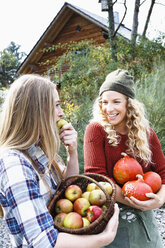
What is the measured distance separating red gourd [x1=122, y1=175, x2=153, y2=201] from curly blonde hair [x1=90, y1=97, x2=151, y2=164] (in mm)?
280

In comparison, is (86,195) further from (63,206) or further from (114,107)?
(114,107)

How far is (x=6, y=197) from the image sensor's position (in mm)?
934

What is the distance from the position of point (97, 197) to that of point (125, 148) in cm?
68

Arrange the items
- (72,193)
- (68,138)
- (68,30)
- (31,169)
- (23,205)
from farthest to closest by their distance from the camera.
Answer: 1. (68,30)
2. (68,138)
3. (72,193)
4. (31,169)
5. (23,205)

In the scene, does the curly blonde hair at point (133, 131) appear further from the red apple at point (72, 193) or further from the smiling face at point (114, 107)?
the red apple at point (72, 193)

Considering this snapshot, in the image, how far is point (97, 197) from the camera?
3.93 ft

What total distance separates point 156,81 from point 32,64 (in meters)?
11.7

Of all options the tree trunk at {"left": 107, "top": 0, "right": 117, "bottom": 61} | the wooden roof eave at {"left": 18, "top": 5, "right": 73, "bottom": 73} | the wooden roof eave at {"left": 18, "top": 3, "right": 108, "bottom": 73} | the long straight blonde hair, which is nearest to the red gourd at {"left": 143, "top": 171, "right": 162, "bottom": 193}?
the long straight blonde hair

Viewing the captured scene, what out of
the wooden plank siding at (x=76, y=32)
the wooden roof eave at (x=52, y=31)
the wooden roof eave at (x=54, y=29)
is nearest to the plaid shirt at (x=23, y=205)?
the wooden plank siding at (x=76, y=32)

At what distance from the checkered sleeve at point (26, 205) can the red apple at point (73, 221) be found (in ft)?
0.44

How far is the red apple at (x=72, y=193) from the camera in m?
1.23

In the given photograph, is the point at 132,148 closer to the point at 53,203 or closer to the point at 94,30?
the point at 53,203

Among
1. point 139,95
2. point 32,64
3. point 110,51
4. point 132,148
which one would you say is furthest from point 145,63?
A: point 32,64

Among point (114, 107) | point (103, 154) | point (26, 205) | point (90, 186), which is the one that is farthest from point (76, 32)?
point (26, 205)
